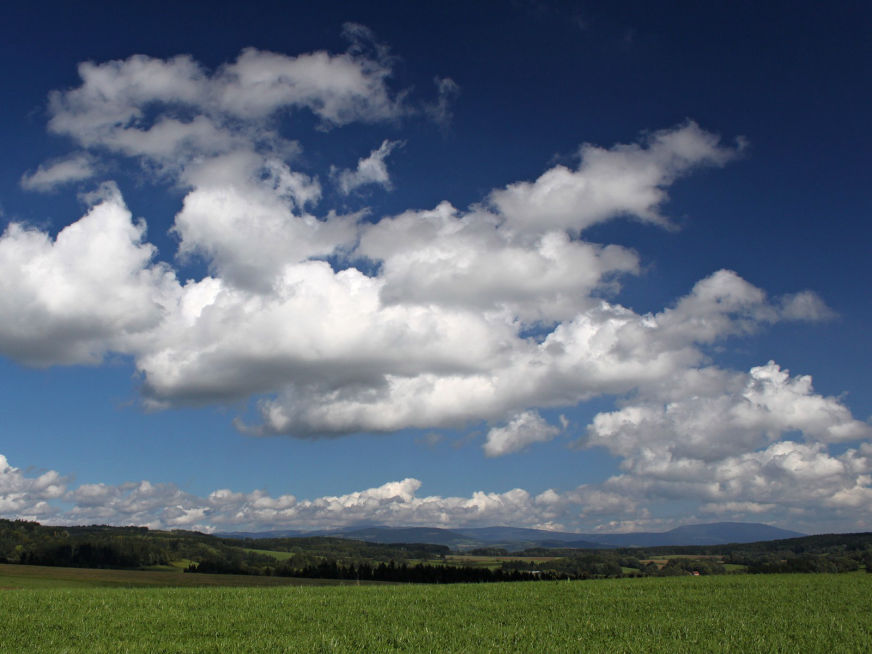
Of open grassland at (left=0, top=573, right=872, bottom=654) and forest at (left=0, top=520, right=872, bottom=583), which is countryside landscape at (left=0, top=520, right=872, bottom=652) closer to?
open grassland at (left=0, top=573, right=872, bottom=654)

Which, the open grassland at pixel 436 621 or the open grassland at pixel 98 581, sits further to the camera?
the open grassland at pixel 98 581

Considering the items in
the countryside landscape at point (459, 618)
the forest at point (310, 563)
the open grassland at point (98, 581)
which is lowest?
the forest at point (310, 563)

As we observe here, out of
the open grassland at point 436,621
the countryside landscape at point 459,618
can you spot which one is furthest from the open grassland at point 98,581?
the open grassland at point 436,621

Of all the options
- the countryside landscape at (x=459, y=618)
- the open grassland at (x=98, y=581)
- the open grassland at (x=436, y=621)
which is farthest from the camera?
the open grassland at (x=98, y=581)

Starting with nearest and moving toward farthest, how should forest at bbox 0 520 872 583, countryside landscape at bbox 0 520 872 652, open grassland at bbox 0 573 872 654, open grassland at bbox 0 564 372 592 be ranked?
open grassland at bbox 0 573 872 654 → countryside landscape at bbox 0 520 872 652 → open grassland at bbox 0 564 372 592 → forest at bbox 0 520 872 583

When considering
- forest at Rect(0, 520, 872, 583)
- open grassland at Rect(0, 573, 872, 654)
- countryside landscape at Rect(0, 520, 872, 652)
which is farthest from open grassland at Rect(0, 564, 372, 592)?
open grassland at Rect(0, 573, 872, 654)

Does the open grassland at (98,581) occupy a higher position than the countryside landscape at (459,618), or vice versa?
the countryside landscape at (459,618)

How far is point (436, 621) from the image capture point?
3156cm

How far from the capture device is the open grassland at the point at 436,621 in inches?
976

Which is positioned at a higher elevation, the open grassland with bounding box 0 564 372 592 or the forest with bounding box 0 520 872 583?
the open grassland with bounding box 0 564 372 592

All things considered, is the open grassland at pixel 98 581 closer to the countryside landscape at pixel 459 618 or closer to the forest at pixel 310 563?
the forest at pixel 310 563

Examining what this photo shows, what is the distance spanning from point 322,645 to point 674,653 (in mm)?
13553

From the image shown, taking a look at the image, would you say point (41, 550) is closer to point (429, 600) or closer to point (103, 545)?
point (103, 545)

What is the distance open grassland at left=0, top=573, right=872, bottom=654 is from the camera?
24.8 m
